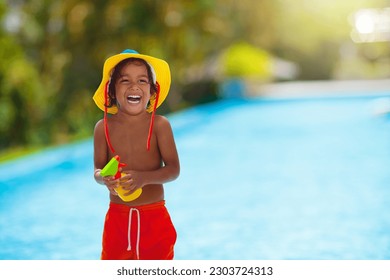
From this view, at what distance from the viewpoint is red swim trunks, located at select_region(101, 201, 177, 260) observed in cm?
271

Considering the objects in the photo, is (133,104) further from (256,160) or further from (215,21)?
(215,21)

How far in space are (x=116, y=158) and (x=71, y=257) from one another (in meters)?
3.46

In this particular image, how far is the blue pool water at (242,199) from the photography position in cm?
598

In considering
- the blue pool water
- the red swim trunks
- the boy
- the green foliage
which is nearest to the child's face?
the boy

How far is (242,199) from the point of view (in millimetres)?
8219

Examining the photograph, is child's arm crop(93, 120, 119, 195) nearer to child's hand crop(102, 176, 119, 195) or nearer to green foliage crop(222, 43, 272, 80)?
child's hand crop(102, 176, 119, 195)

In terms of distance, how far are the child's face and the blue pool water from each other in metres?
3.23

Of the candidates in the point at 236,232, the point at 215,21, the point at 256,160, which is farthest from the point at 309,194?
the point at 215,21

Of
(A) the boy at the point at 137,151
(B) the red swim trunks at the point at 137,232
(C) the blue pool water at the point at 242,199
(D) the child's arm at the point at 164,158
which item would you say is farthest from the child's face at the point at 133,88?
(C) the blue pool water at the point at 242,199

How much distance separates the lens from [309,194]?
8289 mm

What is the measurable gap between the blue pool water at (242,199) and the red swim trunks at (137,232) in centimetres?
295

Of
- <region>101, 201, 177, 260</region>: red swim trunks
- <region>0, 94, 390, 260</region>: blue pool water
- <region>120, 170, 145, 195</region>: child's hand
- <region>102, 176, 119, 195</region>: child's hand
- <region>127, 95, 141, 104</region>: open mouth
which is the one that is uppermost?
<region>0, 94, 390, 260</region>: blue pool water
